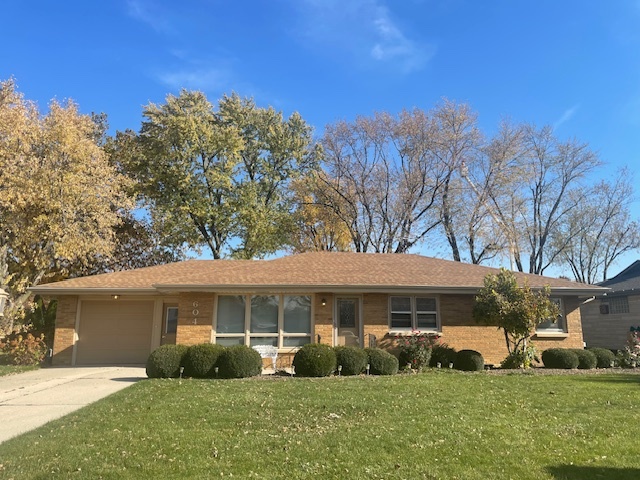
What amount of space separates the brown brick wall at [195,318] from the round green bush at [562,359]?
11055 mm

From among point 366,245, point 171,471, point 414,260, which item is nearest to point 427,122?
point 366,245

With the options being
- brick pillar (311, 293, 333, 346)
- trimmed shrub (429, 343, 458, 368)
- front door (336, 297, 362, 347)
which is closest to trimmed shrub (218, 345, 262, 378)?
brick pillar (311, 293, 333, 346)

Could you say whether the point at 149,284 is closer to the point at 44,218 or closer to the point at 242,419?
the point at 44,218

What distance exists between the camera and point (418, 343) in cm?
1438

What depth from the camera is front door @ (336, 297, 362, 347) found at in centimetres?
1609

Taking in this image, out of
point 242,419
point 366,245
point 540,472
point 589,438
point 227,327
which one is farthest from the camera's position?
point 366,245

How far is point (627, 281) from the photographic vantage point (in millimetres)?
23766

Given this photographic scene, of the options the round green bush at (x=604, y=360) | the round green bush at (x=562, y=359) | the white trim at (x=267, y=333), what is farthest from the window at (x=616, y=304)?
the white trim at (x=267, y=333)

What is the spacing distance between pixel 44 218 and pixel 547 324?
21076mm

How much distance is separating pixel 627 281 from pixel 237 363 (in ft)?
69.8

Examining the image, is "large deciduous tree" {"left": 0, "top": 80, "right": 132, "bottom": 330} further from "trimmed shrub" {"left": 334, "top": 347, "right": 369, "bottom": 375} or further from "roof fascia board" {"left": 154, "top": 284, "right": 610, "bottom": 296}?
"trimmed shrub" {"left": 334, "top": 347, "right": 369, "bottom": 375}

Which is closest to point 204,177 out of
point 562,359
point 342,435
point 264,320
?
point 264,320

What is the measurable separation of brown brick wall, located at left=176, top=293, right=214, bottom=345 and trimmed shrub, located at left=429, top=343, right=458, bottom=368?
24.2ft

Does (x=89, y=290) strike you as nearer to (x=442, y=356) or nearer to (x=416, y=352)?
(x=416, y=352)
